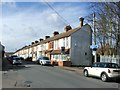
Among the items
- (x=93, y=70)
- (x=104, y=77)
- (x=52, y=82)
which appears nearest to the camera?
(x=52, y=82)

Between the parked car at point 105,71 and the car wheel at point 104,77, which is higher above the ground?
the parked car at point 105,71

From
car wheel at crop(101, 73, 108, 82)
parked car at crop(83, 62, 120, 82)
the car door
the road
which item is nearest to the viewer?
the road

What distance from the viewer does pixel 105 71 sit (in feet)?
72.7

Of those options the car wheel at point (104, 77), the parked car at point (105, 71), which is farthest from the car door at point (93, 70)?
the car wheel at point (104, 77)

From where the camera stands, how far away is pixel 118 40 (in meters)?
33.6

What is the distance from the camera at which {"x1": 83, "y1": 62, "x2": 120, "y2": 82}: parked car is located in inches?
856

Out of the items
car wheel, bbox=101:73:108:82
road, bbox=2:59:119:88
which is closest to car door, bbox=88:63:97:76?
road, bbox=2:59:119:88

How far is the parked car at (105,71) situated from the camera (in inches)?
856

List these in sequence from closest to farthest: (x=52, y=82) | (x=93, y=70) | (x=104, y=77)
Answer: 1. (x=52, y=82)
2. (x=104, y=77)
3. (x=93, y=70)

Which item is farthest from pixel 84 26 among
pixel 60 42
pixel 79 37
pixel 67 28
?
pixel 67 28

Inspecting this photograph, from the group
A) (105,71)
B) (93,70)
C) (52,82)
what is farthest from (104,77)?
(52,82)

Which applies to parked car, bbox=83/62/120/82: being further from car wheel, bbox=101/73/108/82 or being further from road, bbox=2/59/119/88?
road, bbox=2/59/119/88

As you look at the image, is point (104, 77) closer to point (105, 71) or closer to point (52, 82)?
point (105, 71)

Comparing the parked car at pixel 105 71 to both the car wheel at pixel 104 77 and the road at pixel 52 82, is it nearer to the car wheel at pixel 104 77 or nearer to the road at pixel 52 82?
the car wheel at pixel 104 77
